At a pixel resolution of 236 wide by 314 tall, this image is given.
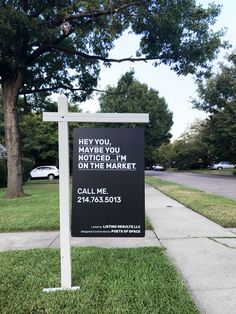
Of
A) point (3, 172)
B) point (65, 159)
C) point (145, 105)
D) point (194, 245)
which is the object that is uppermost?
point (145, 105)

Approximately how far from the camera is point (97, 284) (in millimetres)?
4219

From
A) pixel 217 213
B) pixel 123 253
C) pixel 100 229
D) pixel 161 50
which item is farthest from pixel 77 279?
pixel 161 50

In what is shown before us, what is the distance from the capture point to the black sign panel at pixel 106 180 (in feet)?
14.1

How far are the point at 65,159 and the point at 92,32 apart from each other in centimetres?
1304

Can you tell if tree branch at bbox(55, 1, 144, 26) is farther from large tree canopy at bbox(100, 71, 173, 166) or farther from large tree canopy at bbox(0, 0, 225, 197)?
large tree canopy at bbox(100, 71, 173, 166)

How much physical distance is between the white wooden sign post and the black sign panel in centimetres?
14

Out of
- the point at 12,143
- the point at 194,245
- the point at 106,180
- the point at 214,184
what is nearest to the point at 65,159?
the point at 106,180

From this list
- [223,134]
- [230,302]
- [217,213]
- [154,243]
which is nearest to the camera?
[230,302]

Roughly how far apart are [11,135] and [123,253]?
10.6m

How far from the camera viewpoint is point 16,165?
49.4ft

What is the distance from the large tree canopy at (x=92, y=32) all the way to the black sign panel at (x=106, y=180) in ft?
30.4

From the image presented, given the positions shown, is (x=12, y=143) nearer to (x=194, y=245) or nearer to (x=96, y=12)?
(x=96, y=12)

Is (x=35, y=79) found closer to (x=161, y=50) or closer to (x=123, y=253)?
(x=161, y=50)

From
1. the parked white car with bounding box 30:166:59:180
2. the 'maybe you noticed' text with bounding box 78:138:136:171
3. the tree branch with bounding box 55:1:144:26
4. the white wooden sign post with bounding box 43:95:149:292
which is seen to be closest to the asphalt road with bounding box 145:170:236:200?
the tree branch with bounding box 55:1:144:26
